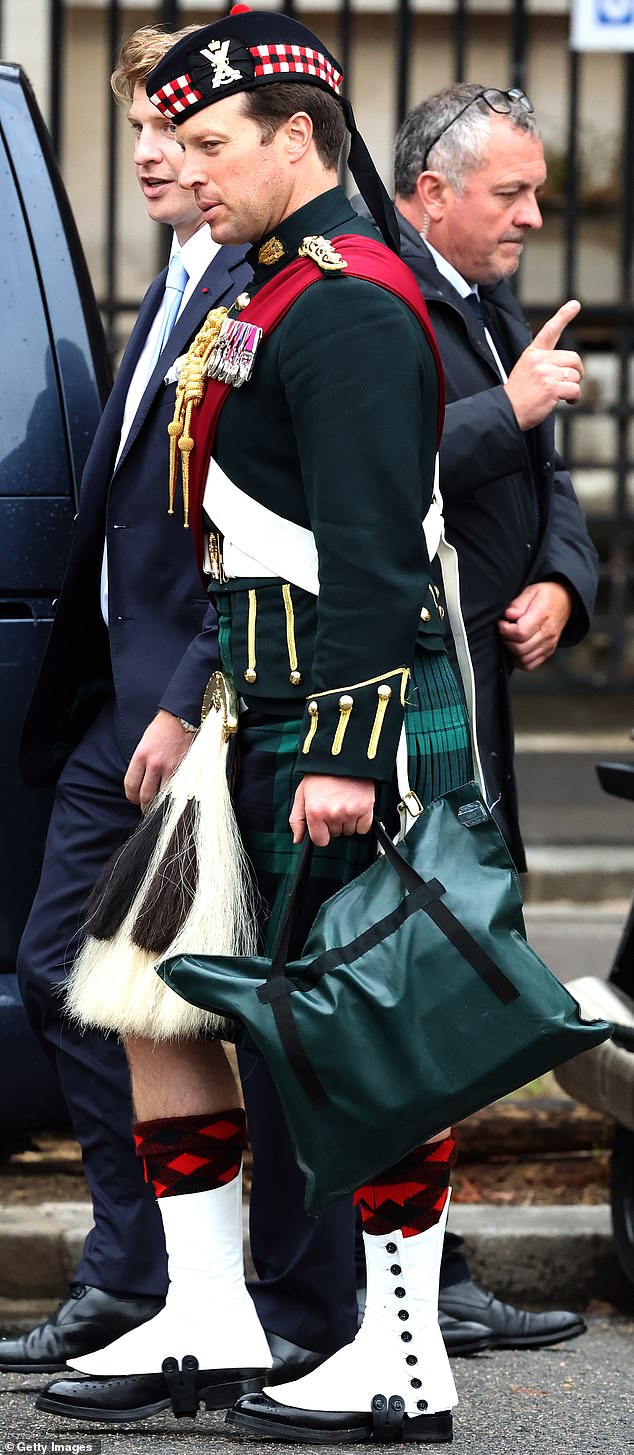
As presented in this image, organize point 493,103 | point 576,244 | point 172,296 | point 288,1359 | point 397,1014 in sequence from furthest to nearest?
point 576,244
point 493,103
point 172,296
point 288,1359
point 397,1014

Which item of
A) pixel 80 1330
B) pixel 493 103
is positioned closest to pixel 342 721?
pixel 80 1330

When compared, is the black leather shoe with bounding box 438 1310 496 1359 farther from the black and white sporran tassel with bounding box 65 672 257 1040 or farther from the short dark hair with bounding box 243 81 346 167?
the short dark hair with bounding box 243 81 346 167

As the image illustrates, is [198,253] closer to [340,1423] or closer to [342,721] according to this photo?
[342,721]

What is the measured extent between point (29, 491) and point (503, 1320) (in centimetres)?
157

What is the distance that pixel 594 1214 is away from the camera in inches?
155

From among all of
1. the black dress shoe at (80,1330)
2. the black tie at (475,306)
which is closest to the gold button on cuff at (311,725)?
the black dress shoe at (80,1330)

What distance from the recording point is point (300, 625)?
2.67 meters

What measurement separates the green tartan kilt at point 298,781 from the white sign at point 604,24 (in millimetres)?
3269

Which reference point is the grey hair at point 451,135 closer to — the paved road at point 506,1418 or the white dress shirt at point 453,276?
the white dress shirt at point 453,276

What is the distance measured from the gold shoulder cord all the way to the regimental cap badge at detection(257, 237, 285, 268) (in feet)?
0.30

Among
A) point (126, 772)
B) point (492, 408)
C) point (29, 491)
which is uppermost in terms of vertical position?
point (492, 408)

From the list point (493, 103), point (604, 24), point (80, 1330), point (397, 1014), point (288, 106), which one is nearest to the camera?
point (397, 1014)

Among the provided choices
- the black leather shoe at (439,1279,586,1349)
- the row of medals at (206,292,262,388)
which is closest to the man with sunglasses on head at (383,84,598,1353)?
the black leather shoe at (439,1279,586,1349)

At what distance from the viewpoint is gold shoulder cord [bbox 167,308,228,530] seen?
2.73m
